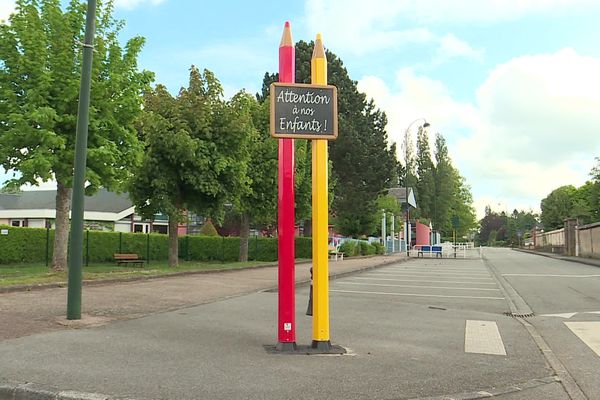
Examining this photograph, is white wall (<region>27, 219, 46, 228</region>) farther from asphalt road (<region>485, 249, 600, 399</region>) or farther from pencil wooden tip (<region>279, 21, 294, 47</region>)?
pencil wooden tip (<region>279, 21, 294, 47</region>)

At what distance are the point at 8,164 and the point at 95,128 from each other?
2642mm

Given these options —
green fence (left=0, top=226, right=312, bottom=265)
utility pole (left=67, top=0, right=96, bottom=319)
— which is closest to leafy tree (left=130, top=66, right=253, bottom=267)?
green fence (left=0, top=226, right=312, bottom=265)

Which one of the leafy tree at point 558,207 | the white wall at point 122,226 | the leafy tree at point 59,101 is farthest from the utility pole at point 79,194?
the leafy tree at point 558,207

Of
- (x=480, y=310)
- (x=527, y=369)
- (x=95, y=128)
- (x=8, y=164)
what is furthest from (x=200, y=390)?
(x=8, y=164)

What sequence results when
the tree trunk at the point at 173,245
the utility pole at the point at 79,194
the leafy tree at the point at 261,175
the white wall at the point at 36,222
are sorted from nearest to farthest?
the utility pole at the point at 79,194
the tree trunk at the point at 173,245
the leafy tree at the point at 261,175
the white wall at the point at 36,222

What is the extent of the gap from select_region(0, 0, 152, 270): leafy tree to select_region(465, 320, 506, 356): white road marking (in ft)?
33.9

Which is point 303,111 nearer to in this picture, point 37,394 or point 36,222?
point 37,394

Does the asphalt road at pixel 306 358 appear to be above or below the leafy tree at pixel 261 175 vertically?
below

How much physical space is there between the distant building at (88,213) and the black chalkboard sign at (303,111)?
1687 inches

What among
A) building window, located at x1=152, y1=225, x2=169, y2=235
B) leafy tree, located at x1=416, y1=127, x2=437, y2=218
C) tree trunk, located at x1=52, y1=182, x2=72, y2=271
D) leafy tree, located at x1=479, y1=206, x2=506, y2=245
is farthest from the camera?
leafy tree, located at x1=479, y1=206, x2=506, y2=245

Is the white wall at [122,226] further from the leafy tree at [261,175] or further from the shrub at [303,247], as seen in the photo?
the leafy tree at [261,175]

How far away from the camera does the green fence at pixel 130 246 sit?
2488 cm

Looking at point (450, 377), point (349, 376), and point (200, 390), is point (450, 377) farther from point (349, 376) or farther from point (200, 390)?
point (200, 390)

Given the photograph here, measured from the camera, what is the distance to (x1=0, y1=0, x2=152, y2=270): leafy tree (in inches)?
565
